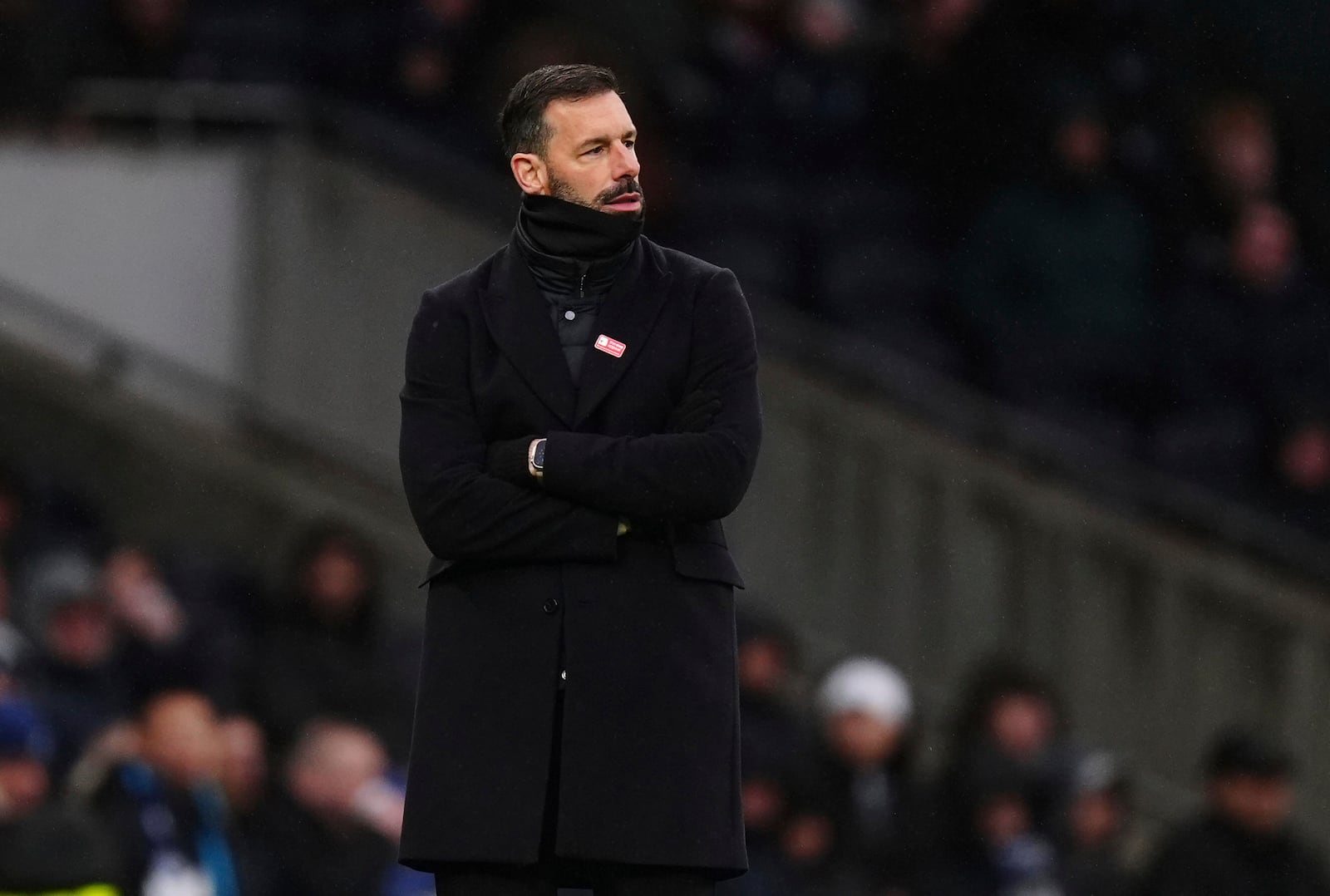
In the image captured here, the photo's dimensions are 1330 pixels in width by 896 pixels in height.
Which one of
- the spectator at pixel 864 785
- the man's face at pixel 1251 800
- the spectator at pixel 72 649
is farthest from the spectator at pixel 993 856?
the spectator at pixel 72 649

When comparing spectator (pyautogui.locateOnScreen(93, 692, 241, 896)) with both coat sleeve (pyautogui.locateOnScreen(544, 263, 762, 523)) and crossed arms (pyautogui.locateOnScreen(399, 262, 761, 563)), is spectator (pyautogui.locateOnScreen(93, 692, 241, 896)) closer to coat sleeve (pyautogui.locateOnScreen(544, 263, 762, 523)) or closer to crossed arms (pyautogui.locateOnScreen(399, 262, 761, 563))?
crossed arms (pyautogui.locateOnScreen(399, 262, 761, 563))

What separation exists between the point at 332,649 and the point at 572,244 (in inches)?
210

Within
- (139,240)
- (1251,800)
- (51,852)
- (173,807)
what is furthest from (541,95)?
(139,240)

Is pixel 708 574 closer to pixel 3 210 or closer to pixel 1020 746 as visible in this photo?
pixel 1020 746

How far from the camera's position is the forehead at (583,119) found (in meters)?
3.30

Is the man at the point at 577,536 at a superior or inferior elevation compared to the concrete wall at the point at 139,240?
inferior

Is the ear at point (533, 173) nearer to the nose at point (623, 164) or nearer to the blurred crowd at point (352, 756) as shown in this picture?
the nose at point (623, 164)

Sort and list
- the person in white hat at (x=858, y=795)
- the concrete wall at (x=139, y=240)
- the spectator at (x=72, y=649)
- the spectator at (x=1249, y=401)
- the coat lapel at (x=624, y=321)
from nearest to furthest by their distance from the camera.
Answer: the coat lapel at (x=624, y=321) < the spectator at (x=72, y=649) < the person in white hat at (x=858, y=795) < the concrete wall at (x=139, y=240) < the spectator at (x=1249, y=401)

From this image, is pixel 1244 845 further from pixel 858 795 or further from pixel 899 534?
pixel 899 534

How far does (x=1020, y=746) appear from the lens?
886 centimetres

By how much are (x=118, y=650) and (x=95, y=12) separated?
8.82ft

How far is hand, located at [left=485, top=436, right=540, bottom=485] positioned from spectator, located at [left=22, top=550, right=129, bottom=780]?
4.71 meters

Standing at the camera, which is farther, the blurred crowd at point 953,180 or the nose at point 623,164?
the blurred crowd at point 953,180

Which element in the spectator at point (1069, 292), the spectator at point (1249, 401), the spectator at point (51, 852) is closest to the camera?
the spectator at point (51, 852)
